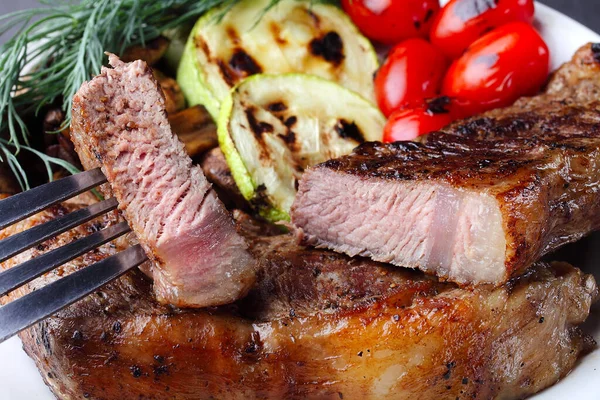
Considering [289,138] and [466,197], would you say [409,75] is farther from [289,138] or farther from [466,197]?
[466,197]

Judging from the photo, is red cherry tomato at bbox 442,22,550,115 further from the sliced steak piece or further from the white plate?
the sliced steak piece

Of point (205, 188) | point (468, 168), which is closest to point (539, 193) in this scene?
point (468, 168)

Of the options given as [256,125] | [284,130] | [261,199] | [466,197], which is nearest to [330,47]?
[284,130]

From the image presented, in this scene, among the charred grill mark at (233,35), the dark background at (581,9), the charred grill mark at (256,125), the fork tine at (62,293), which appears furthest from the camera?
the dark background at (581,9)

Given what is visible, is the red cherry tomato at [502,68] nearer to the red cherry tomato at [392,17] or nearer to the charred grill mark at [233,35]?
the red cherry tomato at [392,17]

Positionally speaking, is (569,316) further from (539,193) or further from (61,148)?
(61,148)

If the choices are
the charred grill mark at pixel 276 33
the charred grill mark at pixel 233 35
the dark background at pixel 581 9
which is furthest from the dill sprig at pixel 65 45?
the dark background at pixel 581 9

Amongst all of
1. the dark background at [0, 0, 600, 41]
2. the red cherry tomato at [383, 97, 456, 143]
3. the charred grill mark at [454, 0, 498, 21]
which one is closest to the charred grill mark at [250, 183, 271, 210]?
the red cherry tomato at [383, 97, 456, 143]
